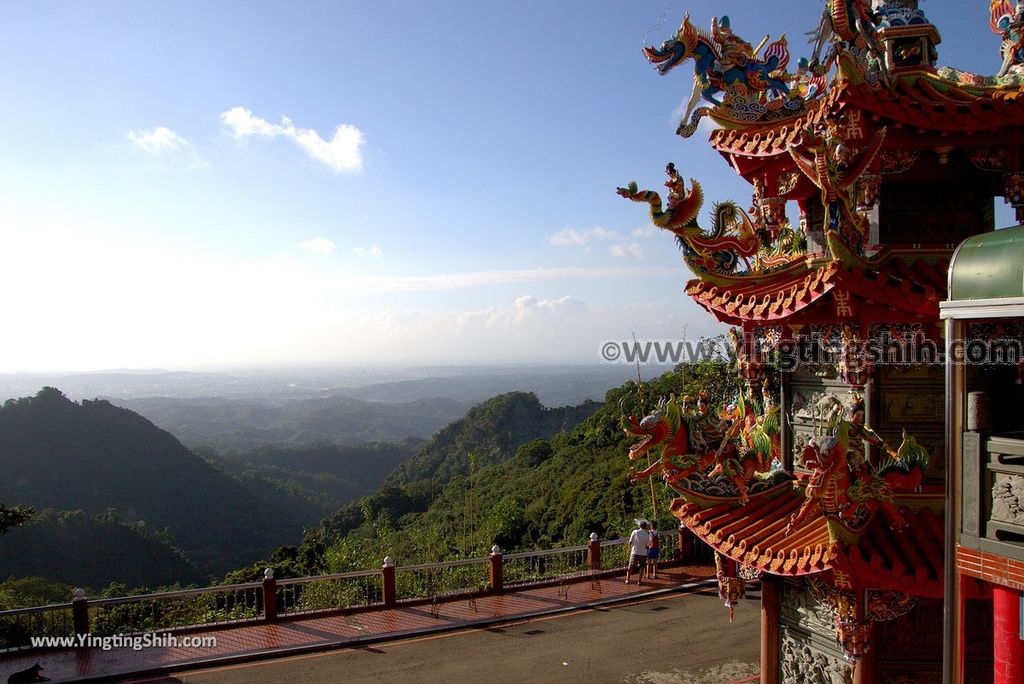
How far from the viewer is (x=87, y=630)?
38.9 ft

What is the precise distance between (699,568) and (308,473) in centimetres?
9658

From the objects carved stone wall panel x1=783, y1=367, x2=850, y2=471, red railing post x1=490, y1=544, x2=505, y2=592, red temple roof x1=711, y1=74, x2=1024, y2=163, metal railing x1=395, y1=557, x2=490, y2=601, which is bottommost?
metal railing x1=395, y1=557, x2=490, y2=601

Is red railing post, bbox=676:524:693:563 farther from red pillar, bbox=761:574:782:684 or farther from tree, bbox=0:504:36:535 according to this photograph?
tree, bbox=0:504:36:535


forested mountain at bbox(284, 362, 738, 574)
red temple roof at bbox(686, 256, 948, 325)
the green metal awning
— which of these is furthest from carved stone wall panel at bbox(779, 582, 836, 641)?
the green metal awning

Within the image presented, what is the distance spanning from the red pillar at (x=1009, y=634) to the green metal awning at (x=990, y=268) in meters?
1.88

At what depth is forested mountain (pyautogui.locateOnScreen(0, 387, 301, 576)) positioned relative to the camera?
65750 mm

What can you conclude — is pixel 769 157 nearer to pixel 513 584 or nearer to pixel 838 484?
pixel 838 484

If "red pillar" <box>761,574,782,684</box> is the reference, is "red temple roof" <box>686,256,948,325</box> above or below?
above

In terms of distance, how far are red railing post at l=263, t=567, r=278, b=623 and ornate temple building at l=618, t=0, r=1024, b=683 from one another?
8.99 m

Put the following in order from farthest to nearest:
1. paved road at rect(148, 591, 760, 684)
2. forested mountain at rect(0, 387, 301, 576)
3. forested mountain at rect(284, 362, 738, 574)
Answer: forested mountain at rect(0, 387, 301, 576), forested mountain at rect(284, 362, 738, 574), paved road at rect(148, 591, 760, 684)

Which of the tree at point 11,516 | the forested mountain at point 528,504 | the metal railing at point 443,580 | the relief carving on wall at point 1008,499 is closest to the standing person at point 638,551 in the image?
the forested mountain at point 528,504

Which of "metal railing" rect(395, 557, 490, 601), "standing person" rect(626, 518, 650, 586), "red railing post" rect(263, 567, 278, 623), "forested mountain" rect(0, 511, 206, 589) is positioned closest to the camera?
"red railing post" rect(263, 567, 278, 623)

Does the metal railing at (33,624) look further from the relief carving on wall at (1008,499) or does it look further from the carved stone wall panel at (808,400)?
the relief carving on wall at (1008,499)

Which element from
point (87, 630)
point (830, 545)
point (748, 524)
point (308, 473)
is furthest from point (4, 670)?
point (308, 473)
